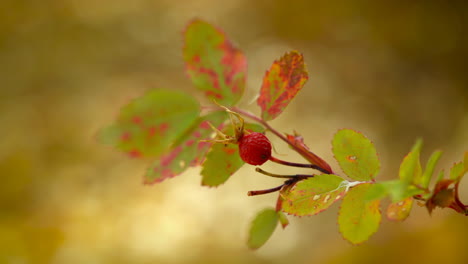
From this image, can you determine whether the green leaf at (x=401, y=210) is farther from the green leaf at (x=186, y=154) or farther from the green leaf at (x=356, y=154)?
the green leaf at (x=186, y=154)

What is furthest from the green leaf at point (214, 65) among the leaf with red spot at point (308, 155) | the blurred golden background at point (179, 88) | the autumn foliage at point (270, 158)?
the blurred golden background at point (179, 88)

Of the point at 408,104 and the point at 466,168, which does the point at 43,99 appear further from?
the point at 466,168

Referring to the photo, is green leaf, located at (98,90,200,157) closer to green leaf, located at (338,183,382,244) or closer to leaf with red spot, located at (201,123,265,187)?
leaf with red spot, located at (201,123,265,187)

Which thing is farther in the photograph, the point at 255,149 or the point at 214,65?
the point at 214,65

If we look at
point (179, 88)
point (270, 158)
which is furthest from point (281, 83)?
point (179, 88)

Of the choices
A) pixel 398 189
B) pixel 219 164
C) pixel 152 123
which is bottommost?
pixel 398 189

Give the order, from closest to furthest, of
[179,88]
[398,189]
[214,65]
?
[398,189]
[214,65]
[179,88]

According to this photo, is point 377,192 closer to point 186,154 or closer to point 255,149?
point 255,149
